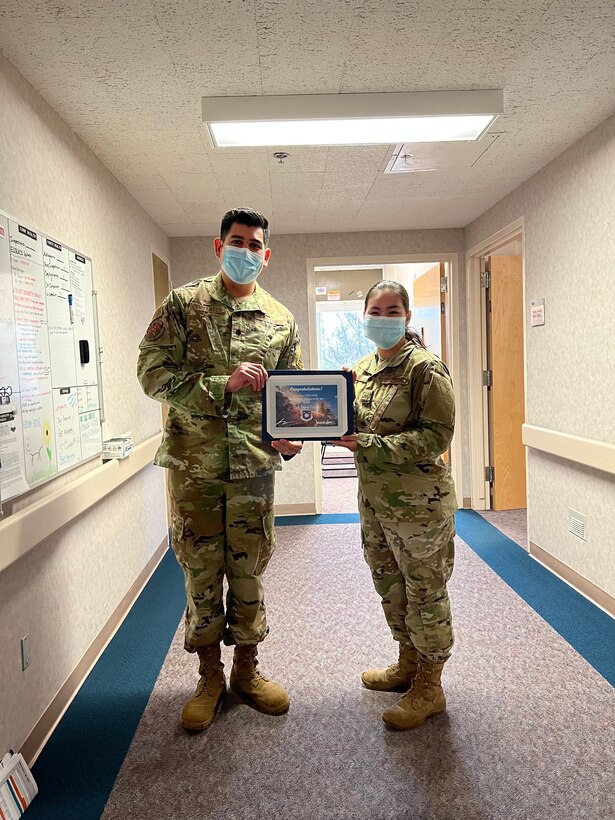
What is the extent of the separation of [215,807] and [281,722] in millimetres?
384

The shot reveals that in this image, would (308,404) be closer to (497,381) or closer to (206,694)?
(206,694)

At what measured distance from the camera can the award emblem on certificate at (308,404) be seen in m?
1.62

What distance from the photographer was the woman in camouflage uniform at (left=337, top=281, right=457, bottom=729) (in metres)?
1.62

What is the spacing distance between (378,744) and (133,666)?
1059mm

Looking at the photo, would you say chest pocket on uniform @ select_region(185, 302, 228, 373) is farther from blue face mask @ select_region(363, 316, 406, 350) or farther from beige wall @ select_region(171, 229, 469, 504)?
beige wall @ select_region(171, 229, 469, 504)

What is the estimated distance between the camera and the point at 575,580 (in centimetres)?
281

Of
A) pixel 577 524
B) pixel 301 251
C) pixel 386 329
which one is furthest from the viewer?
pixel 301 251

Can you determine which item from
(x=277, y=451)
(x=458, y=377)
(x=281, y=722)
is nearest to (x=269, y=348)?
(x=277, y=451)

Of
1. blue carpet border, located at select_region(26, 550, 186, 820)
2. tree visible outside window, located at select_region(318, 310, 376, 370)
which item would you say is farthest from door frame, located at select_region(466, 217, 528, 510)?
tree visible outside window, located at select_region(318, 310, 376, 370)

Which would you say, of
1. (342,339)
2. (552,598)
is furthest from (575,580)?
(342,339)

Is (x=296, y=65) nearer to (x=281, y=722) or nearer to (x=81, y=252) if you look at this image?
(x=81, y=252)

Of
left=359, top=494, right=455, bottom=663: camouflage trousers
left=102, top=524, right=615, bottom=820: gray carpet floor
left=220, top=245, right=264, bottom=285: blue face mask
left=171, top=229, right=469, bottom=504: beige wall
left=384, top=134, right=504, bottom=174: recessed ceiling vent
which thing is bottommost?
left=102, top=524, right=615, bottom=820: gray carpet floor

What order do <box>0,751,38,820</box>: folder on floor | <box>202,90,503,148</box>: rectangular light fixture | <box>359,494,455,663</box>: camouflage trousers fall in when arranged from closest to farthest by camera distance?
<box>0,751,38,820</box>: folder on floor, <box>359,494,455,663</box>: camouflage trousers, <box>202,90,503,148</box>: rectangular light fixture

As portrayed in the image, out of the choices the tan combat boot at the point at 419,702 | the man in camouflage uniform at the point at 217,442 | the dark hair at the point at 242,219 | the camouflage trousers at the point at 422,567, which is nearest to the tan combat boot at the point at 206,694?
the man in camouflage uniform at the point at 217,442
